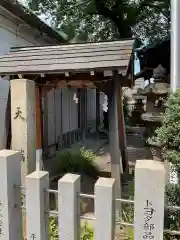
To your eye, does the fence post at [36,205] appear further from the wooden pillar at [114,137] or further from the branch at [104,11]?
the branch at [104,11]

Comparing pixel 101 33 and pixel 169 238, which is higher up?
pixel 101 33

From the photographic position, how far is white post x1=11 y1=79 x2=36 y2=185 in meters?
3.73

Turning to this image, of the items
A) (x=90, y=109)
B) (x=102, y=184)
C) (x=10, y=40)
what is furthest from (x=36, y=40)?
(x=102, y=184)

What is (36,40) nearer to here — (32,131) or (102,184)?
(32,131)

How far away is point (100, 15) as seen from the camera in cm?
1486

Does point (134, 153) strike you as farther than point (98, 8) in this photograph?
No

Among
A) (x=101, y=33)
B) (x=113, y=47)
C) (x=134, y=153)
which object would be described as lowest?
(x=134, y=153)

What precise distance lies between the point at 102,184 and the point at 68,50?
4.93 m

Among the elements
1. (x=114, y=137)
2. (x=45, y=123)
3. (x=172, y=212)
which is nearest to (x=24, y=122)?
(x=172, y=212)

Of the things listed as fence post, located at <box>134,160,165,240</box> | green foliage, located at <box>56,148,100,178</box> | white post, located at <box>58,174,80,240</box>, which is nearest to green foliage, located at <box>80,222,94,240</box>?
white post, located at <box>58,174,80,240</box>

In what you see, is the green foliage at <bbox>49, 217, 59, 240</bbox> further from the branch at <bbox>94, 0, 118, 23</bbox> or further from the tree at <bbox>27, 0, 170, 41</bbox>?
the branch at <bbox>94, 0, 118, 23</bbox>

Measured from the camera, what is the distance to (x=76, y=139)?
14.5 meters

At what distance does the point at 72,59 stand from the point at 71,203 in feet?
14.0

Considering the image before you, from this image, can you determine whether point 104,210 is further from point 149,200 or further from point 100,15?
point 100,15
